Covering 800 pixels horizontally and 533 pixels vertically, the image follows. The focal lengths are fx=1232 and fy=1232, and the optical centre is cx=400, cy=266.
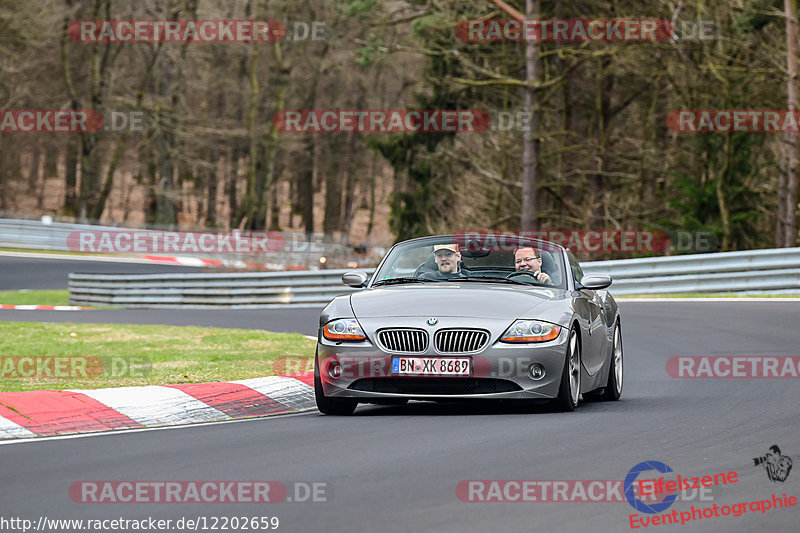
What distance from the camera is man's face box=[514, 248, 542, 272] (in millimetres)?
9820

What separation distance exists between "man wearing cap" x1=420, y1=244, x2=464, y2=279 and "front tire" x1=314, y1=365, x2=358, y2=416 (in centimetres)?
135

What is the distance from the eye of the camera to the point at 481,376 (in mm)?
8375

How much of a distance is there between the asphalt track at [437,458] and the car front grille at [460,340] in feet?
1.63

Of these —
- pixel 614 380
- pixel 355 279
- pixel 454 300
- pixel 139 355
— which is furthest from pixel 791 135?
pixel 454 300

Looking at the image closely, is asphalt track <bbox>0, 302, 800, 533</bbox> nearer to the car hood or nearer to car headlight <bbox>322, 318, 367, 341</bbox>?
car headlight <bbox>322, 318, 367, 341</bbox>

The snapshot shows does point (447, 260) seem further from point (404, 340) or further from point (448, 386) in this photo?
point (448, 386)

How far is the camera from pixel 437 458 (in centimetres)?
672

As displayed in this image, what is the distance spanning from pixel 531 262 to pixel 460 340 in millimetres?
1655

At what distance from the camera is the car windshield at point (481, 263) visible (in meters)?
9.72

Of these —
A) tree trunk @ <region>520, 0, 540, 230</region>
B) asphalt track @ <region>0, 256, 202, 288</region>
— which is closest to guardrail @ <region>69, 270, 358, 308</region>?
asphalt track @ <region>0, 256, 202, 288</region>

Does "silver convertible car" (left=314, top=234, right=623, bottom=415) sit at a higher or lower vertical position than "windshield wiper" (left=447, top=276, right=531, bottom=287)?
lower

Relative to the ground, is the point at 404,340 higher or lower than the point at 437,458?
higher

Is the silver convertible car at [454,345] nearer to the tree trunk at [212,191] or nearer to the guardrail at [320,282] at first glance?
the guardrail at [320,282]

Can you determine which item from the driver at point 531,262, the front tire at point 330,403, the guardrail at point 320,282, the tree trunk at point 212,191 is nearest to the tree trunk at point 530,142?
the guardrail at point 320,282
